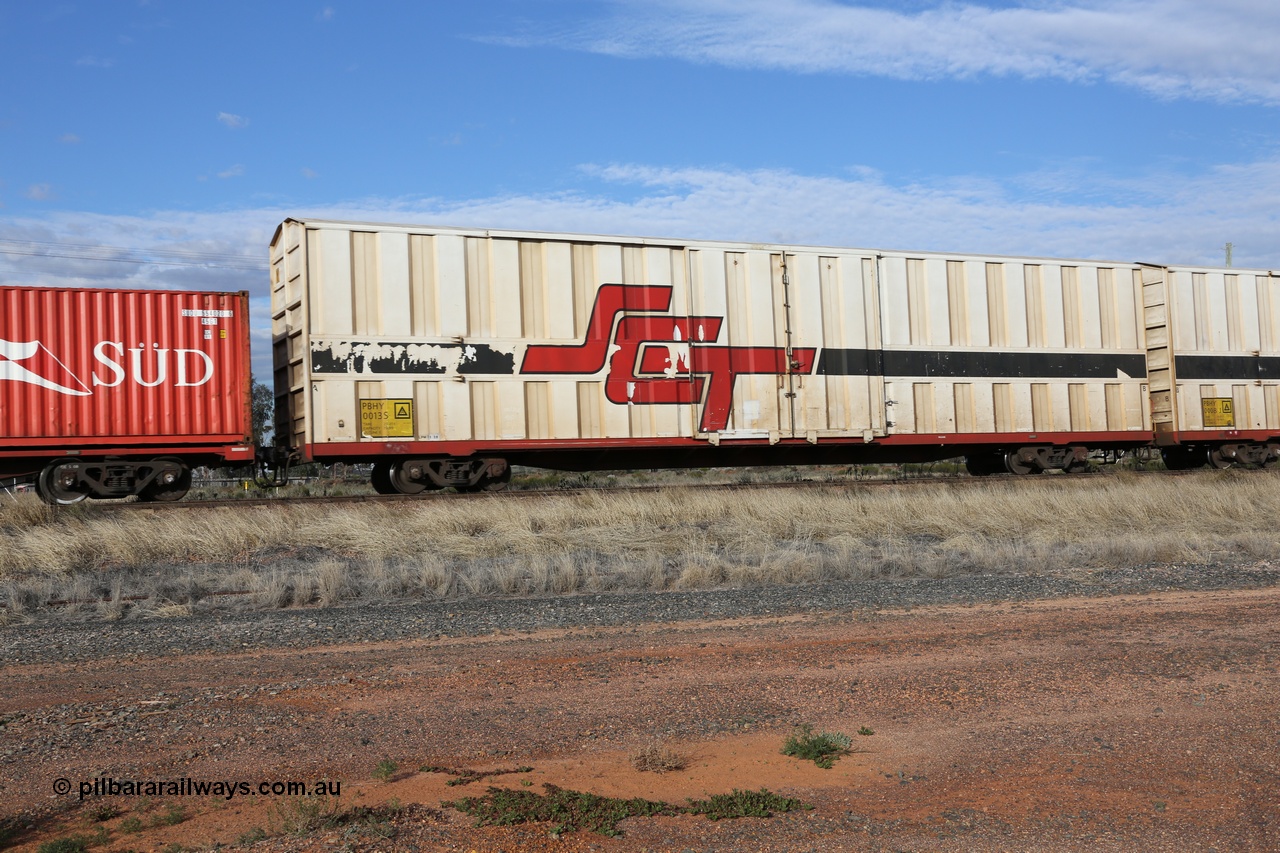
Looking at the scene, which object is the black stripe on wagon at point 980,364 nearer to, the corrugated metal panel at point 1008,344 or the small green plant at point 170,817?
the corrugated metal panel at point 1008,344

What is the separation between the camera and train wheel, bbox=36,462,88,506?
12891mm

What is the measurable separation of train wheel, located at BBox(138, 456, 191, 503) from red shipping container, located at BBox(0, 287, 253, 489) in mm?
171

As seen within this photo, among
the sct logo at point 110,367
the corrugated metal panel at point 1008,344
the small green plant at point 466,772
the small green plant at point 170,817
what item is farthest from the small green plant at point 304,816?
the corrugated metal panel at point 1008,344

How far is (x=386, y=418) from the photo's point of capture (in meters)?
13.3

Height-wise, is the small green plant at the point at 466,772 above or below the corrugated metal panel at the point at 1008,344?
below

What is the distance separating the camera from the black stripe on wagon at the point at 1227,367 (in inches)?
687

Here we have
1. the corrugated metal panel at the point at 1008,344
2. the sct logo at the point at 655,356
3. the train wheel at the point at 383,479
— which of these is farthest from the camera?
the corrugated metal panel at the point at 1008,344

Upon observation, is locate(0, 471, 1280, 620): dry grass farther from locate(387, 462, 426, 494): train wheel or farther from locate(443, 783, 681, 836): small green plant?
locate(443, 783, 681, 836): small green plant

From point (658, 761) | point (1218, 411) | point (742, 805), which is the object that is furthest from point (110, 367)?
point (1218, 411)

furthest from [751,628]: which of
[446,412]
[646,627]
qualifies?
[446,412]

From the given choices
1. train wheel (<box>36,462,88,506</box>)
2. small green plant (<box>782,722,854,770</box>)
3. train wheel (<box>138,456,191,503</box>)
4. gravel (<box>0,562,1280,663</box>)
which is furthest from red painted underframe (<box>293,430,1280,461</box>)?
small green plant (<box>782,722,854,770</box>)

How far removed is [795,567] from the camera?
866cm

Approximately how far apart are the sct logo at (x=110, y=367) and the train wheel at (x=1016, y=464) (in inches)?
492

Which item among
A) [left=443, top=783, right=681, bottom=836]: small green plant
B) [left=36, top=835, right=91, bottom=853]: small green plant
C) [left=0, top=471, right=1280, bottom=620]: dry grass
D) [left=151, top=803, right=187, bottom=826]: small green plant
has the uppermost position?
[left=0, top=471, right=1280, bottom=620]: dry grass
